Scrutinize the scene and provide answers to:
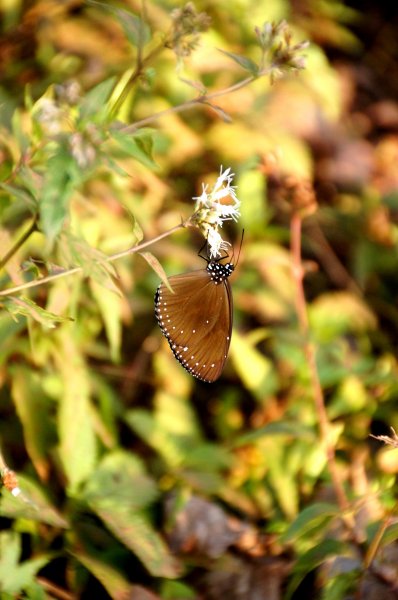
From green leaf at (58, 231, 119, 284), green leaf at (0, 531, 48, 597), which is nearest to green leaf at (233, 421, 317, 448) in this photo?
green leaf at (0, 531, 48, 597)

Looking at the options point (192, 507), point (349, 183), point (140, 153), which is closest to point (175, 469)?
point (192, 507)

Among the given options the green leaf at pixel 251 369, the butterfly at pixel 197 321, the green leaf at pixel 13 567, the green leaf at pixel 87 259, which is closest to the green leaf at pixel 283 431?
the green leaf at pixel 251 369

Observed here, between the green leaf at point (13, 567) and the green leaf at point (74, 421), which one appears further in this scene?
the green leaf at point (74, 421)

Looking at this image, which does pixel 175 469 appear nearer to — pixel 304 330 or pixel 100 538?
pixel 100 538

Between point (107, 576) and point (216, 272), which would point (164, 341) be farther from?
point (107, 576)

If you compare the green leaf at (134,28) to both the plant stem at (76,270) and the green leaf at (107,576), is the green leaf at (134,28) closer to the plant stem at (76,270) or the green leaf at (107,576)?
the plant stem at (76,270)

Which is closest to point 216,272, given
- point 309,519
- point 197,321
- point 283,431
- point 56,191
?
point 197,321

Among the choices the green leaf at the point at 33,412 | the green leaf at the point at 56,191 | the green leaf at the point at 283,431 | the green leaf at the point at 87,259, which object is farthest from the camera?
the green leaf at the point at 283,431
